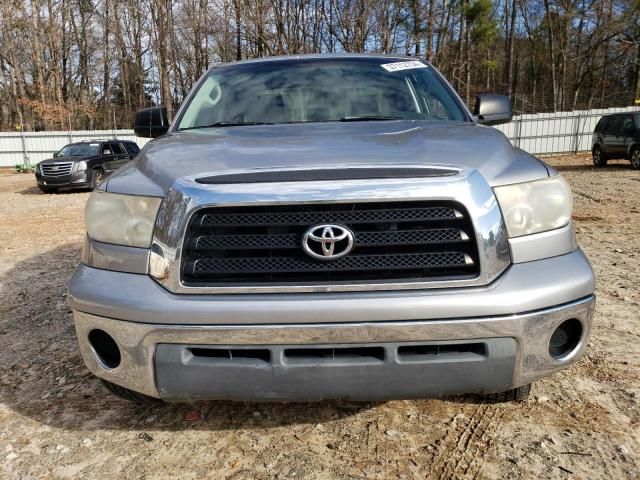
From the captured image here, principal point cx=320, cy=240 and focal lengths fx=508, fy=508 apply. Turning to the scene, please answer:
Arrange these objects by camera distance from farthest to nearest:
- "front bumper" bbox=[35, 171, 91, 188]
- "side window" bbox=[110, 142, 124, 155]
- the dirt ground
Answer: "side window" bbox=[110, 142, 124, 155]
"front bumper" bbox=[35, 171, 91, 188]
the dirt ground

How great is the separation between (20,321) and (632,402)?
4.27m

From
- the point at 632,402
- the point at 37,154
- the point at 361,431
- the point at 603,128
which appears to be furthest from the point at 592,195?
the point at 37,154

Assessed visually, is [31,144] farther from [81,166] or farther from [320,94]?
[320,94]

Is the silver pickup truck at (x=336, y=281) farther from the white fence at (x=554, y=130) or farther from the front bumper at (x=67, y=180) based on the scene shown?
the white fence at (x=554, y=130)

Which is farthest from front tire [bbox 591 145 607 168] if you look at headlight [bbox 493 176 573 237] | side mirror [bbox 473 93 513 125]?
headlight [bbox 493 176 573 237]

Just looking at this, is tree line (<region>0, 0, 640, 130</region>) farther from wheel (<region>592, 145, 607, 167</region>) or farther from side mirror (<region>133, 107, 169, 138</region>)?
side mirror (<region>133, 107, 169, 138</region>)

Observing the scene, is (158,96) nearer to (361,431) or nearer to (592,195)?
(592,195)

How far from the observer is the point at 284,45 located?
84.1 ft

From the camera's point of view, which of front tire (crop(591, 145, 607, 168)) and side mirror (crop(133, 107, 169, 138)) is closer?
side mirror (crop(133, 107, 169, 138))

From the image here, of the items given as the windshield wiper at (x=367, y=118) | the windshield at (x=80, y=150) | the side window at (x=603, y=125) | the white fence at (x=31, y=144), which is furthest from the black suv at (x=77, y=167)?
the side window at (x=603, y=125)

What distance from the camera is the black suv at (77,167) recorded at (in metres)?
14.0

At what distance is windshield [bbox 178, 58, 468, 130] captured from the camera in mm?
3092

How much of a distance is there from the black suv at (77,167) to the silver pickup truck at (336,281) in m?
13.1

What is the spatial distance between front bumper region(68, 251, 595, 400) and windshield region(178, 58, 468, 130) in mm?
1456
